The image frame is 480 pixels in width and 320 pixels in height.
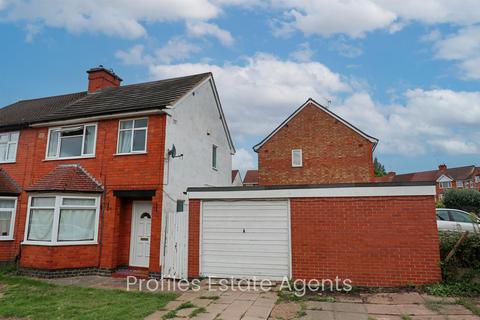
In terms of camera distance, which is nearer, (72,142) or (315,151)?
(72,142)

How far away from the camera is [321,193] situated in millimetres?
8523

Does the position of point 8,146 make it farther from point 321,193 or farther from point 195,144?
point 321,193

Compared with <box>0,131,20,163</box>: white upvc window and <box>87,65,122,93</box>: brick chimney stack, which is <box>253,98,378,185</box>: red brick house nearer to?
<box>87,65,122,93</box>: brick chimney stack

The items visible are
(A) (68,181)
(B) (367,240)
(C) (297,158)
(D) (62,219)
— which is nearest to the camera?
(B) (367,240)

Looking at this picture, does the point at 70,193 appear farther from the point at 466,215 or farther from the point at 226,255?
the point at 466,215

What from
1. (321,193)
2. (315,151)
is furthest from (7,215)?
(315,151)

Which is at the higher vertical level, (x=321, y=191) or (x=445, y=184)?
(x=445, y=184)

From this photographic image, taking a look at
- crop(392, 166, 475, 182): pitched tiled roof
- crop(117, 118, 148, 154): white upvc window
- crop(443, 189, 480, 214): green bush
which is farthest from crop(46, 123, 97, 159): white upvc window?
crop(392, 166, 475, 182): pitched tiled roof

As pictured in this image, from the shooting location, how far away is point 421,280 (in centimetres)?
759

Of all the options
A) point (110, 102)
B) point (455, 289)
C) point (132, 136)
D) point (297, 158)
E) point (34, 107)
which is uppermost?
point (34, 107)

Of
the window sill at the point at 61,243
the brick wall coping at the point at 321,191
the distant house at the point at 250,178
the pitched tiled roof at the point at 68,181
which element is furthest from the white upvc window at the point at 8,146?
the distant house at the point at 250,178

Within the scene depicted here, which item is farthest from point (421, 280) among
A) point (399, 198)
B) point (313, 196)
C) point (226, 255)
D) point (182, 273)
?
point (182, 273)

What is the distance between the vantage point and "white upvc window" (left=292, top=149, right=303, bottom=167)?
21234 mm

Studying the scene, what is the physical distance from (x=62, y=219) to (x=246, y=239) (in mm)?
6366
